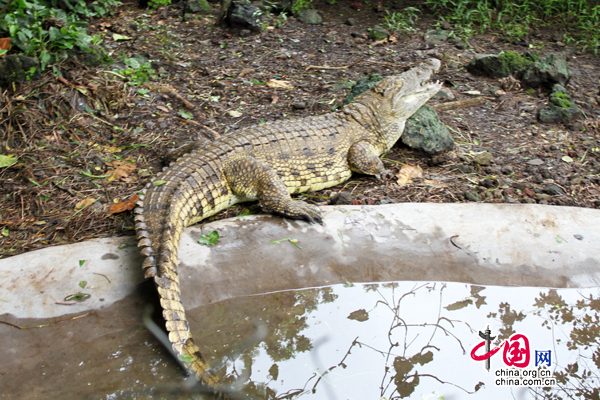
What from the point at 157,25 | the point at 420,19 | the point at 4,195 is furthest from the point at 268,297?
the point at 420,19

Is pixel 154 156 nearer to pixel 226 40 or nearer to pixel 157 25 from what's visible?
pixel 226 40

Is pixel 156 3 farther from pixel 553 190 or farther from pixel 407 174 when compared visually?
pixel 553 190

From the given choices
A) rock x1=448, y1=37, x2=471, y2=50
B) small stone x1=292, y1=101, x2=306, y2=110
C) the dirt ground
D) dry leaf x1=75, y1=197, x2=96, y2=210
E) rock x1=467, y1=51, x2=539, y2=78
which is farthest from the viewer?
rock x1=448, y1=37, x2=471, y2=50

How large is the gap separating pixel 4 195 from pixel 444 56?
5.36 m

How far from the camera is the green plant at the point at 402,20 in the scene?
6.66 m

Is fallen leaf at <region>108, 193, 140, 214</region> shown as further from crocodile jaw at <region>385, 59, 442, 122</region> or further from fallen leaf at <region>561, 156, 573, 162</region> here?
fallen leaf at <region>561, 156, 573, 162</region>

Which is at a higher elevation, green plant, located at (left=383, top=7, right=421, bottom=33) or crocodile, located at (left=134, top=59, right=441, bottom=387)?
green plant, located at (left=383, top=7, right=421, bottom=33)

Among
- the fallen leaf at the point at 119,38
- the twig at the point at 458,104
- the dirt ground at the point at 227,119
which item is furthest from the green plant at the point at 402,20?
the fallen leaf at the point at 119,38

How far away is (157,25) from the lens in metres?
6.25

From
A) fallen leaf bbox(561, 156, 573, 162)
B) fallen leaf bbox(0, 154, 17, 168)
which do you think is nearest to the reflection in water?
fallen leaf bbox(561, 156, 573, 162)

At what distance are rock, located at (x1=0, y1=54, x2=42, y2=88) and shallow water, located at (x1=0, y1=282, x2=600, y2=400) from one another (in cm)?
264

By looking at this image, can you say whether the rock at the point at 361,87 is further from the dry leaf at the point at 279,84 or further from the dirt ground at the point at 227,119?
the dry leaf at the point at 279,84

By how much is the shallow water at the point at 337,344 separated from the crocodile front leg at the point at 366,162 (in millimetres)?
1343

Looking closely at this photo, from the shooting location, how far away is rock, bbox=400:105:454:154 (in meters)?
4.12
